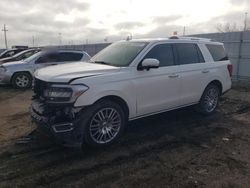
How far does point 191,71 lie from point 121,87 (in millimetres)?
2163

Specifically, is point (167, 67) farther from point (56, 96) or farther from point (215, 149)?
point (56, 96)

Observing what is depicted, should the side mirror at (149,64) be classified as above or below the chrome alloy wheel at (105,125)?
above

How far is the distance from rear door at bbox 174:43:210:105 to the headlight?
2.63m

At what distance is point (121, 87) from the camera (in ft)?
17.4

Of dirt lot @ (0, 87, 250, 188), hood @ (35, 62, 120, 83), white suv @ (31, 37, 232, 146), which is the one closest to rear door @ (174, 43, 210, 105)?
white suv @ (31, 37, 232, 146)

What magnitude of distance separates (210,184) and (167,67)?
283cm

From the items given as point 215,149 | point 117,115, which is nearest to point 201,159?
point 215,149

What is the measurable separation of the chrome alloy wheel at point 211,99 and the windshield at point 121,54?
238 centimetres

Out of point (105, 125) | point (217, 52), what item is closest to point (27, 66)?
point (217, 52)

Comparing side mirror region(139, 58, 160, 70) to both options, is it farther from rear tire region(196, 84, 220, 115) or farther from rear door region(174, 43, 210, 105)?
rear tire region(196, 84, 220, 115)

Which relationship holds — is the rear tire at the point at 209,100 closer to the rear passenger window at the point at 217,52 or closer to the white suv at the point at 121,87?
the white suv at the point at 121,87

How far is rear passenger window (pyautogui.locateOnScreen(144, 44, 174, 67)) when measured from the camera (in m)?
6.05

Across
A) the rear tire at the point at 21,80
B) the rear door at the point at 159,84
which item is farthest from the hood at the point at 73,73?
the rear tire at the point at 21,80

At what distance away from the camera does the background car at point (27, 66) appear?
493 inches
